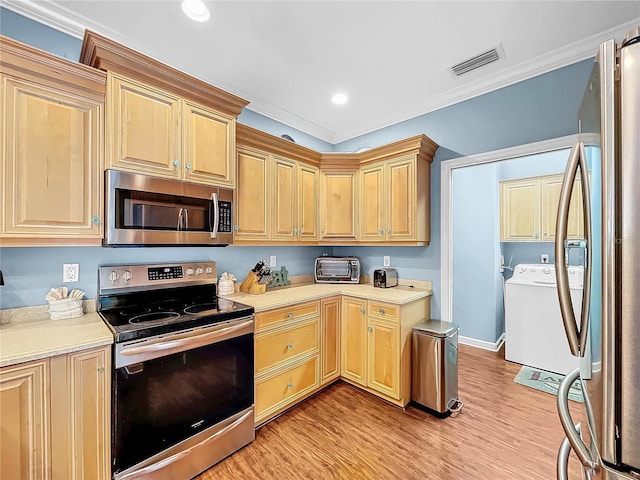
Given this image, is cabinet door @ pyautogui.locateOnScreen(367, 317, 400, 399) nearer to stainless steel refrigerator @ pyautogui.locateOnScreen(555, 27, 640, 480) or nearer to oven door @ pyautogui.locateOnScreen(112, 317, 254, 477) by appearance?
oven door @ pyautogui.locateOnScreen(112, 317, 254, 477)

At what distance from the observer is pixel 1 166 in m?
1.41

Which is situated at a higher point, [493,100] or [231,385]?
[493,100]

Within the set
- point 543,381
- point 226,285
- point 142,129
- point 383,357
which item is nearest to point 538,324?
point 543,381

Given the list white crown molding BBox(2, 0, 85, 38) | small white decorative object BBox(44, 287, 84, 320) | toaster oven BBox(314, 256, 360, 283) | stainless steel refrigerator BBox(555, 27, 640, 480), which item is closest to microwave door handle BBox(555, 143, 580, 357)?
stainless steel refrigerator BBox(555, 27, 640, 480)

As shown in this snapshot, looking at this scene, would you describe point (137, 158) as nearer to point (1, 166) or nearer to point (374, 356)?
point (1, 166)

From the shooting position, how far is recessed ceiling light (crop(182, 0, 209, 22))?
174cm

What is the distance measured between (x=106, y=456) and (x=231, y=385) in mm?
713

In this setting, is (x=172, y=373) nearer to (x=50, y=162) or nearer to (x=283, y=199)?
(x=50, y=162)

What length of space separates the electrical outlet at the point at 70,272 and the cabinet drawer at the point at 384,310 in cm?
229

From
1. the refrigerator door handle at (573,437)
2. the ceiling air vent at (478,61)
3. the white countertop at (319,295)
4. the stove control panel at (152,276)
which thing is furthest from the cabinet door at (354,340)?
the ceiling air vent at (478,61)

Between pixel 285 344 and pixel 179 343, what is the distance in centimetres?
93

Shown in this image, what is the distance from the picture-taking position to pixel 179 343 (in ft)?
5.41

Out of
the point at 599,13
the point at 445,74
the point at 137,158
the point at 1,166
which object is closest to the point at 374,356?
the point at 137,158

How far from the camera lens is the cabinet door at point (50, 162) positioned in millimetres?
1436
